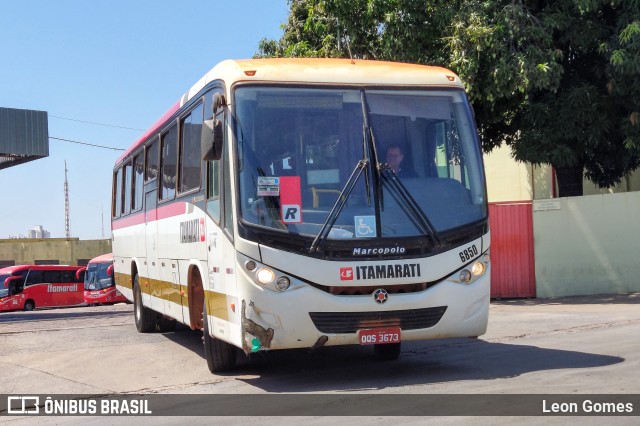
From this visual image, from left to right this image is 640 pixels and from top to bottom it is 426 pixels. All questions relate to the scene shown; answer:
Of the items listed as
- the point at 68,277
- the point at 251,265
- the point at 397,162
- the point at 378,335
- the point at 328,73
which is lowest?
the point at 68,277

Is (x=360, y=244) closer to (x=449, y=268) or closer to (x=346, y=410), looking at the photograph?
(x=449, y=268)

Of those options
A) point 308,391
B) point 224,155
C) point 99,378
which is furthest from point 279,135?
point 99,378

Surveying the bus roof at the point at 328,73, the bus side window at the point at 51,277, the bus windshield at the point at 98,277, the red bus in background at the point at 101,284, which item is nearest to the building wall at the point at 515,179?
the bus roof at the point at 328,73

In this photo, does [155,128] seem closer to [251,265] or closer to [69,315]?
[251,265]

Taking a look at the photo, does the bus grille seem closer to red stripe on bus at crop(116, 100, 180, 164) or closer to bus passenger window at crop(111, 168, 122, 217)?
red stripe on bus at crop(116, 100, 180, 164)

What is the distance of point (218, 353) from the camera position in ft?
32.8

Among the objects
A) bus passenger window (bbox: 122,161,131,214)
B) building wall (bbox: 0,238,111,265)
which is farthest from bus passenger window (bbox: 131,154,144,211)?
building wall (bbox: 0,238,111,265)

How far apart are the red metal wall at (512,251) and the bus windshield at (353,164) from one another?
11.8 meters

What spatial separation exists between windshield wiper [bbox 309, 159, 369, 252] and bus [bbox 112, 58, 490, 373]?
0.04ft

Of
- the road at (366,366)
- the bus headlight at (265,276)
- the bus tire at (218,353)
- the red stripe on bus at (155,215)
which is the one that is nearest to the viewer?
the bus headlight at (265,276)

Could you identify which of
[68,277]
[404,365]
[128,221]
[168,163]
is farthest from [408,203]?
[68,277]

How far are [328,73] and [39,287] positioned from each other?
1628 inches

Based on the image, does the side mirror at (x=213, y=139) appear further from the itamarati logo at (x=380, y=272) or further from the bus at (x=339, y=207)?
the itamarati logo at (x=380, y=272)

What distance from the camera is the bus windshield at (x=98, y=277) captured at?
151ft
